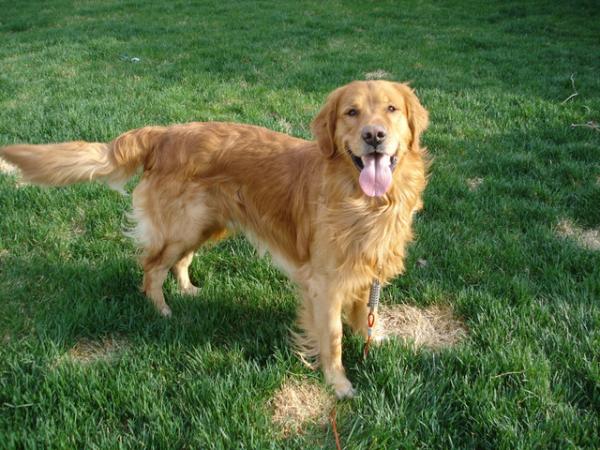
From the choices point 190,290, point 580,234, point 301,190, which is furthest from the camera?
point 580,234

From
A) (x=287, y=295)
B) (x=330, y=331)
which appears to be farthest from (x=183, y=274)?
(x=330, y=331)

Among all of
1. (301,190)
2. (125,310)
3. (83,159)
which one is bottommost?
(125,310)

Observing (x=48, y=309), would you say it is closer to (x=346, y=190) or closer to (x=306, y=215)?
(x=306, y=215)

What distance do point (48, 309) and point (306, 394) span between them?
1583 mm

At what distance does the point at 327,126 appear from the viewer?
2564mm

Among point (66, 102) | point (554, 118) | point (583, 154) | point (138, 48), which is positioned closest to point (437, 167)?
point (583, 154)

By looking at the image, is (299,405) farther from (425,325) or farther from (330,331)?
(425,325)

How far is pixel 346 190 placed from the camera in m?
2.50

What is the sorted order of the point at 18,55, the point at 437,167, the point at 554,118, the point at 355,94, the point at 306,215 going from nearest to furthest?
the point at 355,94 < the point at 306,215 < the point at 437,167 < the point at 554,118 < the point at 18,55

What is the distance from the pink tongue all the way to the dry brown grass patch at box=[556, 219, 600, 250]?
200cm

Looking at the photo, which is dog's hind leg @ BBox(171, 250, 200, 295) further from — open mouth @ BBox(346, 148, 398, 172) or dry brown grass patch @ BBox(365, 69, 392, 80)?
dry brown grass patch @ BBox(365, 69, 392, 80)

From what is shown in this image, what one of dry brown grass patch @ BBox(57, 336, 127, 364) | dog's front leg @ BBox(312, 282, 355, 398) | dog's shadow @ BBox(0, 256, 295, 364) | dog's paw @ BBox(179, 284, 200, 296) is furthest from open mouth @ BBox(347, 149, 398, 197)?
dry brown grass patch @ BBox(57, 336, 127, 364)

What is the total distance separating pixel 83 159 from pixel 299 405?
73.4 inches

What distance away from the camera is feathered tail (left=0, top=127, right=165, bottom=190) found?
9.34 feet
